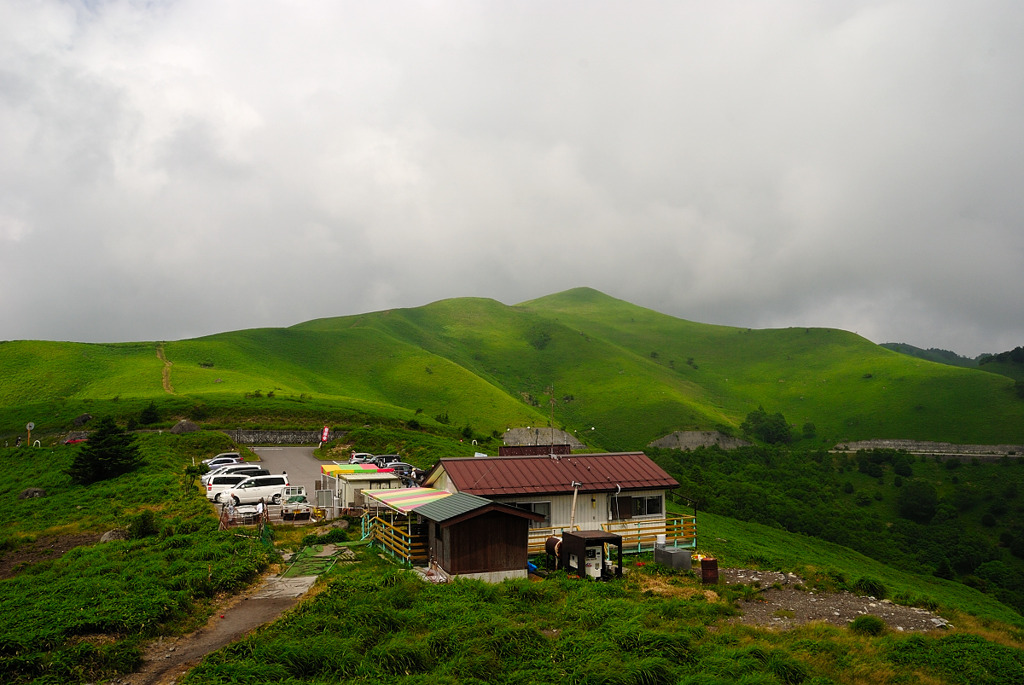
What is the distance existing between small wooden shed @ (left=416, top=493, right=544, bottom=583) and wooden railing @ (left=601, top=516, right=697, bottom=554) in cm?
836

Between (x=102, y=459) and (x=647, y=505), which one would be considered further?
(x=102, y=459)

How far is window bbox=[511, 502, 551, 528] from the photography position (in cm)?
2773

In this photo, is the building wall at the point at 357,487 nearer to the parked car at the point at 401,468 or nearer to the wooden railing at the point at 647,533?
the parked car at the point at 401,468

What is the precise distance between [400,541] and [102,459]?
26.0 meters

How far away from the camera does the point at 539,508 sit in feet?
92.0

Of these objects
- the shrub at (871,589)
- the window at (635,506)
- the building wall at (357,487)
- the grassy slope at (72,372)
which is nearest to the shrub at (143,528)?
the building wall at (357,487)

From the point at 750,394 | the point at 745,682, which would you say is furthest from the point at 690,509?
the point at 750,394

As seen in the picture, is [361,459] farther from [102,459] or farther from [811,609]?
[811,609]

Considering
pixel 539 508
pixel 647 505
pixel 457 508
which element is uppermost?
pixel 457 508

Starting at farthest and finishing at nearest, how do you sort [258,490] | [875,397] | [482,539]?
[875,397]
[258,490]
[482,539]

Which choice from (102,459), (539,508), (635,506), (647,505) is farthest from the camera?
(102,459)

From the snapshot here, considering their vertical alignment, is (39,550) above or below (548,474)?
below

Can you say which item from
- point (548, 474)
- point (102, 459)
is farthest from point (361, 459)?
point (548, 474)

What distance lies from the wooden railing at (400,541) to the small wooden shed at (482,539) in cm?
164
